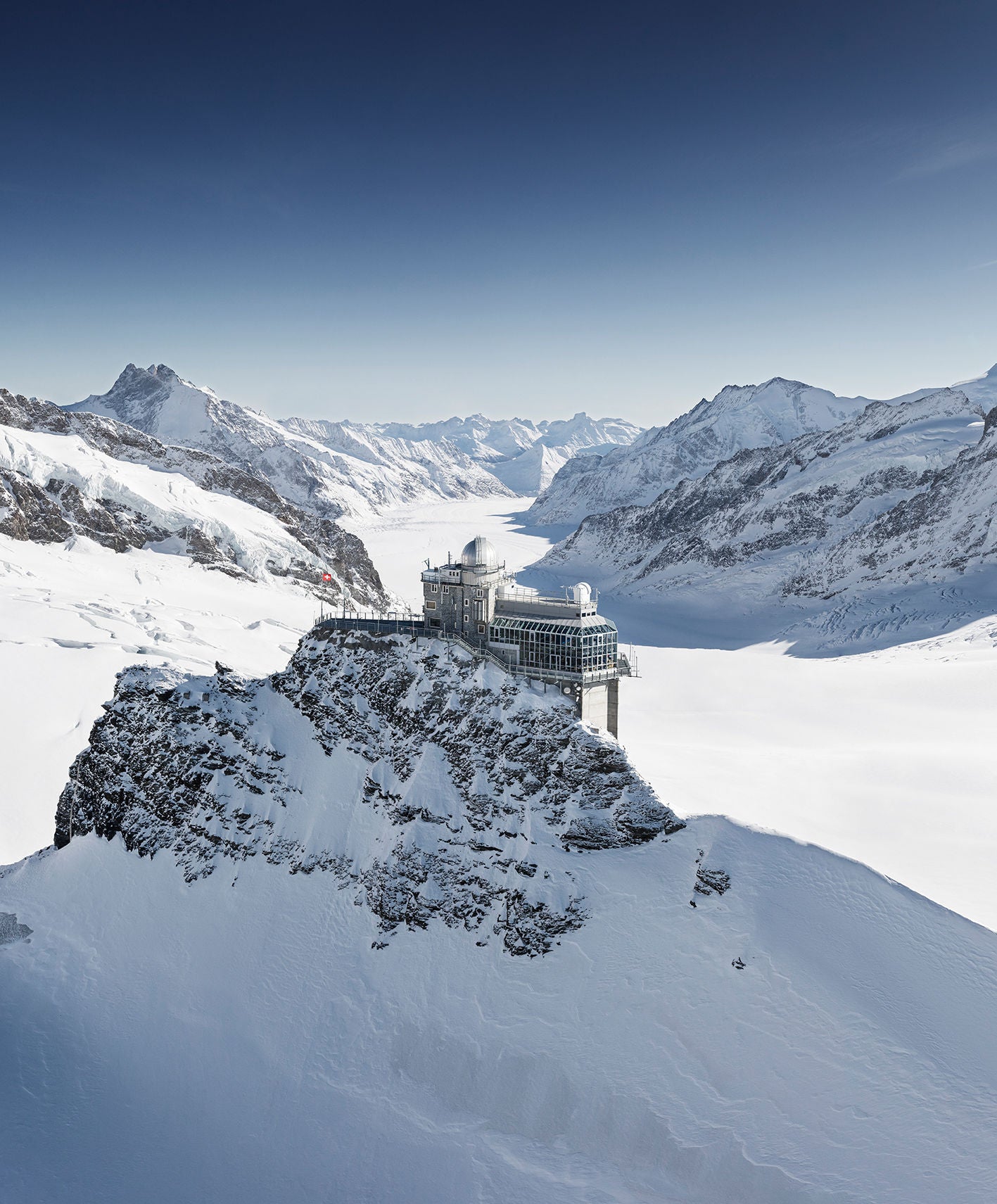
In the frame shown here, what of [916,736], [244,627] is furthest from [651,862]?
[244,627]

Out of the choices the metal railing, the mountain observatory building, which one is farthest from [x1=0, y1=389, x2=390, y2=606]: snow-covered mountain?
the mountain observatory building

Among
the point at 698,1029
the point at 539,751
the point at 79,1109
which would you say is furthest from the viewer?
the point at 539,751

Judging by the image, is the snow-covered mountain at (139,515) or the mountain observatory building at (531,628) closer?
the mountain observatory building at (531,628)

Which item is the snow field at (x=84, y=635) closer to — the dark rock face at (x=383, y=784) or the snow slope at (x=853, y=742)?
the dark rock face at (x=383, y=784)

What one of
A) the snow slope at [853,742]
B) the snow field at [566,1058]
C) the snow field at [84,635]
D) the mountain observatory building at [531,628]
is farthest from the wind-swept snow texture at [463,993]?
the snow field at [84,635]

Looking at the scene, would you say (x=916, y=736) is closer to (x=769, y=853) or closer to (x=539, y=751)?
(x=769, y=853)

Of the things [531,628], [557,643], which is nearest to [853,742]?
[557,643]

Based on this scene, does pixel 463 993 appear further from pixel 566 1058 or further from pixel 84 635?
pixel 84 635
